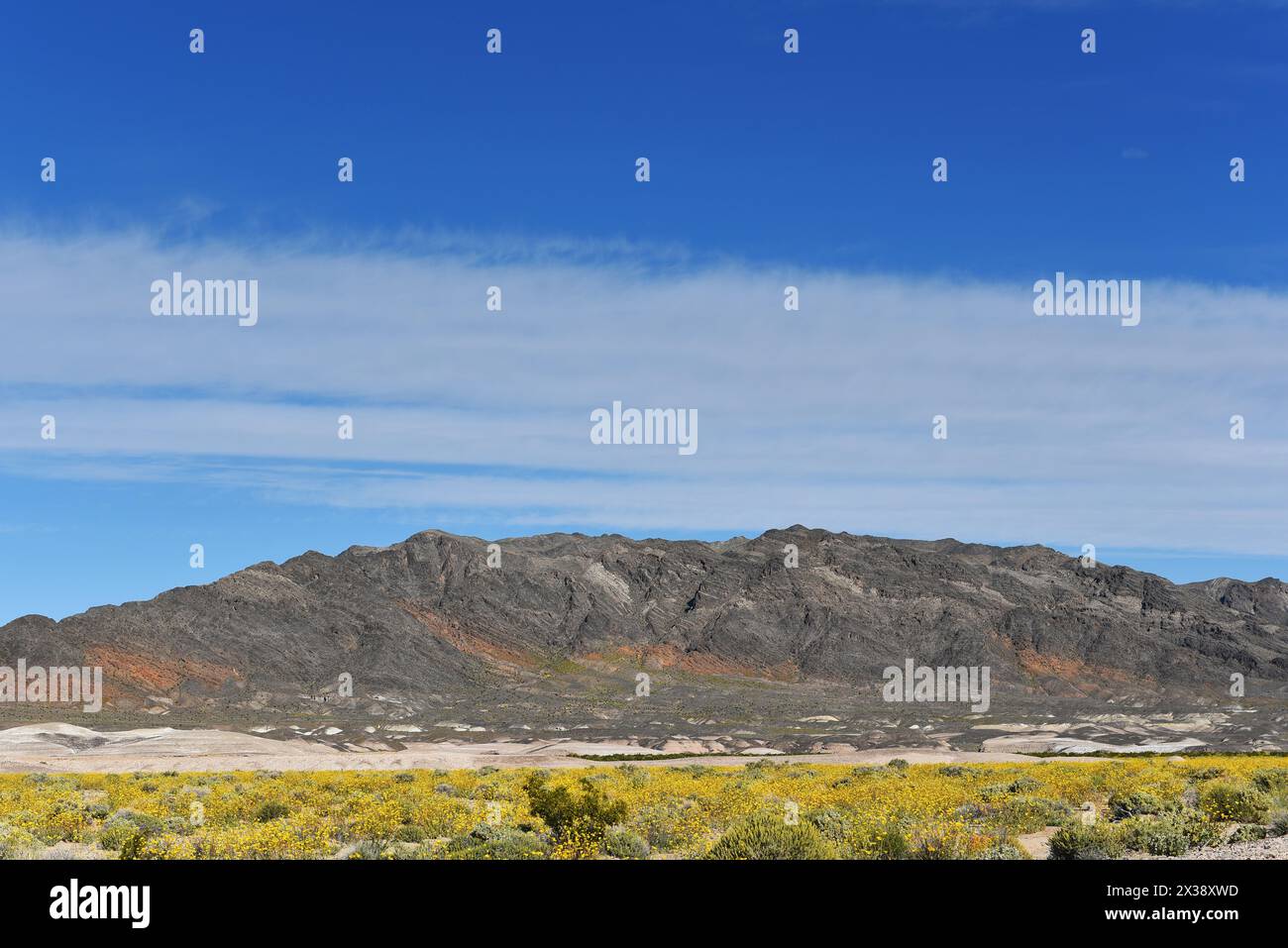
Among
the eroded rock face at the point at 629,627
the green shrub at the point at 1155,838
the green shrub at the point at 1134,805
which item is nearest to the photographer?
the green shrub at the point at 1155,838

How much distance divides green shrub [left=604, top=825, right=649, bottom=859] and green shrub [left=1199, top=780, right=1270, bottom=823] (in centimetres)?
1152

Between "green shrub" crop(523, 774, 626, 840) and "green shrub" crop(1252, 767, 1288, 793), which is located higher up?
"green shrub" crop(523, 774, 626, 840)

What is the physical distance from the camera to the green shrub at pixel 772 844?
1558cm

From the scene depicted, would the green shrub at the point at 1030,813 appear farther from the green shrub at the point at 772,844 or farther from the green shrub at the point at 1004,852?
the green shrub at the point at 772,844

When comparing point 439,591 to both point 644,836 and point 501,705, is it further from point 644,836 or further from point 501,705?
point 644,836

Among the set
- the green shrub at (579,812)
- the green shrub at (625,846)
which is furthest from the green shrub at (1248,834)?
the green shrub at (579,812)

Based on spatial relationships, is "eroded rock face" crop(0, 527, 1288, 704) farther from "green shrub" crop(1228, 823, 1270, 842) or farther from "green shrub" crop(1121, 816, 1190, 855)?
"green shrub" crop(1228, 823, 1270, 842)

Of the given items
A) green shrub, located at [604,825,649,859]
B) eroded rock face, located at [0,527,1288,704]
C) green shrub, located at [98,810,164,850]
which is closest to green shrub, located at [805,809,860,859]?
green shrub, located at [604,825,649,859]

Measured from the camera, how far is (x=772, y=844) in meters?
15.7

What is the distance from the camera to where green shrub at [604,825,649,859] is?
17.9 meters

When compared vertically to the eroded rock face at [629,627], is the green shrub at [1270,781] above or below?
above

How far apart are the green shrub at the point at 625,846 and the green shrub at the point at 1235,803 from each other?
11525mm

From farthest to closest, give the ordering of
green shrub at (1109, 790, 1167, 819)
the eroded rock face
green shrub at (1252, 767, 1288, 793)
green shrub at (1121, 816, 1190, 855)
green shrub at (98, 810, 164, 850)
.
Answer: the eroded rock face, green shrub at (1252, 767, 1288, 793), green shrub at (1109, 790, 1167, 819), green shrub at (98, 810, 164, 850), green shrub at (1121, 816, 1190, 855)
